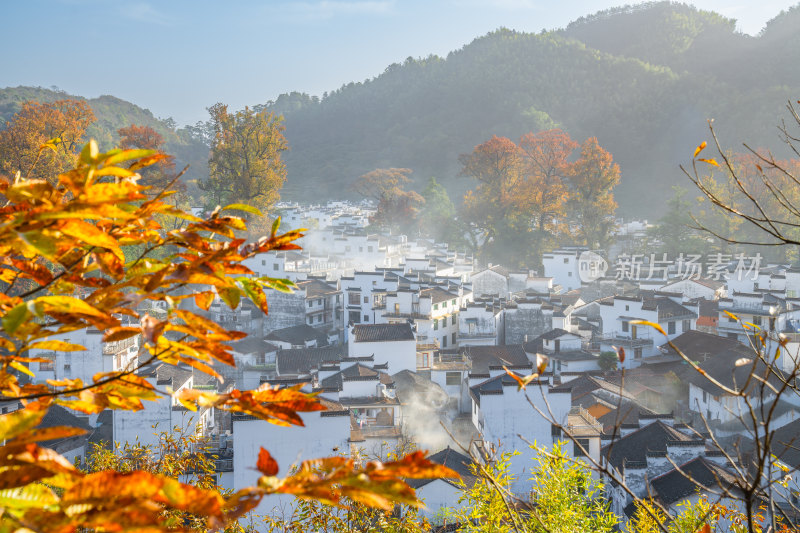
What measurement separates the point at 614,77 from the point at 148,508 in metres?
42.0

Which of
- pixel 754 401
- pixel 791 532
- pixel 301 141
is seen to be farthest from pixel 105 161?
pixel 301 141

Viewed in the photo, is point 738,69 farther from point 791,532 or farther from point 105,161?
point 105,161

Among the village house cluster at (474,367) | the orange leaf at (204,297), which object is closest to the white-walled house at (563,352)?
the village house cluster at (474,367)

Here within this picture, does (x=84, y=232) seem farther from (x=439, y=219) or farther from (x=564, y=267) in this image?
(x=439, y=219)

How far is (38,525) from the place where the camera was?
0.65 meters

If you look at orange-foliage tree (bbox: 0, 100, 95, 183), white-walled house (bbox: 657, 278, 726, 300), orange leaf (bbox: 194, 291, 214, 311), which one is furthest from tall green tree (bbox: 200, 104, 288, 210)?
orange leaf (bbox: 194, 291, 214, 311)

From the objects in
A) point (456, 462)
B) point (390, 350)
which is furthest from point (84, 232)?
point (390, 350)

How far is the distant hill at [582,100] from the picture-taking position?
33594 mm

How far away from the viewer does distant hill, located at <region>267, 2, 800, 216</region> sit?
110 feet

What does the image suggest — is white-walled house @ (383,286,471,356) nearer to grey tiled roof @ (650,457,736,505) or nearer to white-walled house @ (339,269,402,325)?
white-walled house @ (339,269,402,325)

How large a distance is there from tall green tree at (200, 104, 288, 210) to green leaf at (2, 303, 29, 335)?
18.4 meters

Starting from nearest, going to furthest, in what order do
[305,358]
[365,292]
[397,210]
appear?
[305,358], [365,292], [397,210]

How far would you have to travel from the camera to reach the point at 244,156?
1888 centimetres

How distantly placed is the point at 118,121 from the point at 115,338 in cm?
4328
